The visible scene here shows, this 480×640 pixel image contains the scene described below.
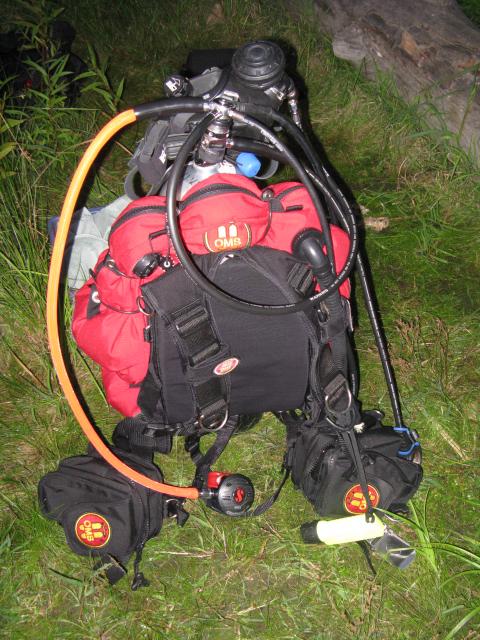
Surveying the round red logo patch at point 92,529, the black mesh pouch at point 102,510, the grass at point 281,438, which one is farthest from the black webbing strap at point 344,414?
the round red logo patch at point 92,529

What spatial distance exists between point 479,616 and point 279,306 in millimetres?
1405

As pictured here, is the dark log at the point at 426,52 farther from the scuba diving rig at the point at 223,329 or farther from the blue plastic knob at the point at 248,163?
the blue plastic knob at the point at 248,163

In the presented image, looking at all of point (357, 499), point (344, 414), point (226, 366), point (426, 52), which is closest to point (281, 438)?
point (357, 499)

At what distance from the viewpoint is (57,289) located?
1.82 meters

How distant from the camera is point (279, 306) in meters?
1.92

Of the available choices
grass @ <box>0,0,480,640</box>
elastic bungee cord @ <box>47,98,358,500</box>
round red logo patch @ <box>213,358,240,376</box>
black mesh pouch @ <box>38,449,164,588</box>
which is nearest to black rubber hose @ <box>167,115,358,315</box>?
elastic bungee cord @ <box>47,98,358,500</box>

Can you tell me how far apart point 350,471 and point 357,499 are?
0.12 meters

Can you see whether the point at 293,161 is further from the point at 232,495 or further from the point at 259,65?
the point at 232,495

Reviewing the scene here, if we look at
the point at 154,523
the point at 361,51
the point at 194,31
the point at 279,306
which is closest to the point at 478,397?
the point at 279,306

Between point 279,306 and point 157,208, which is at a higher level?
point 157,208

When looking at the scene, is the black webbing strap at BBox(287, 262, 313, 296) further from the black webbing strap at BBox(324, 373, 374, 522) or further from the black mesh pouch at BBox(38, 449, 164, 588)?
the black mesh pouch at BBox(38, 449, 164, 588)

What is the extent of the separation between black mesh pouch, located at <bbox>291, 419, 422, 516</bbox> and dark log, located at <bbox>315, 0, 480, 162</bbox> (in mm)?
1975

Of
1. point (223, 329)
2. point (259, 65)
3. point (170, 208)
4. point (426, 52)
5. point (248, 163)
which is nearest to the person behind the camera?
point (170, 208)

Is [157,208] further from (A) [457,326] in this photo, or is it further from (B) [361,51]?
(B) [361,51]
